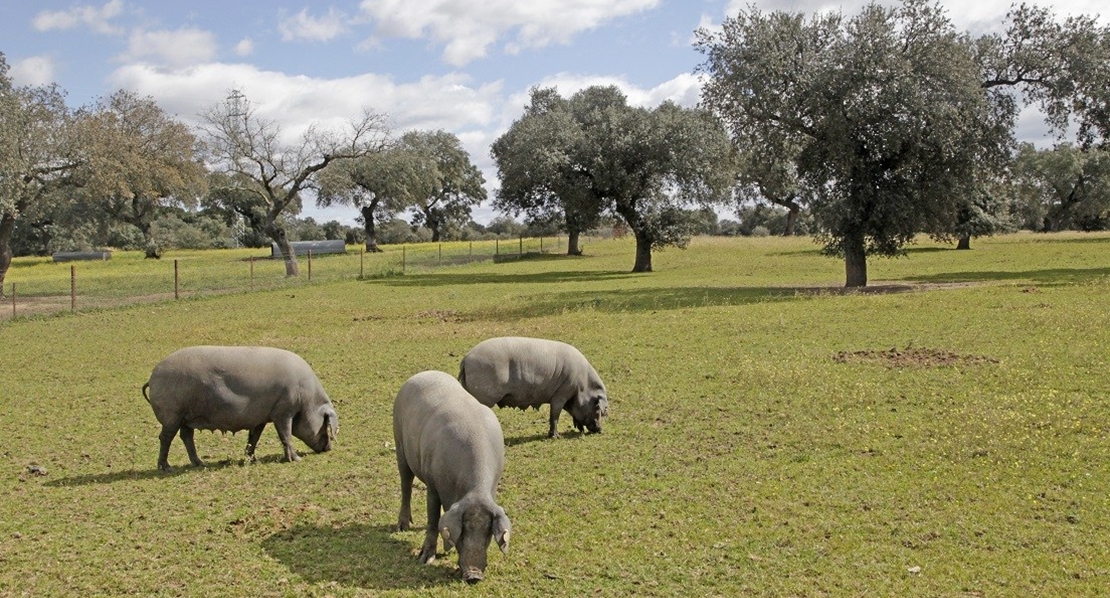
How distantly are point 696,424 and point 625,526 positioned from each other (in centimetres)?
432

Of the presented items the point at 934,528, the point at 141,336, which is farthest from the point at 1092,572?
the point at 141,336

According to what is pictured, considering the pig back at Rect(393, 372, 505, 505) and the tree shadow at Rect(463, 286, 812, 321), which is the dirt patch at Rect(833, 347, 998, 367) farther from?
the pig back at Rect(393, 372, 505, 505)

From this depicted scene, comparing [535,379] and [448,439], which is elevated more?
[448,439]

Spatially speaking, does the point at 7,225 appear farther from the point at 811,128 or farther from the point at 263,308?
the point at 811,128

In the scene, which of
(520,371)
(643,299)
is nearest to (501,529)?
(520,371)

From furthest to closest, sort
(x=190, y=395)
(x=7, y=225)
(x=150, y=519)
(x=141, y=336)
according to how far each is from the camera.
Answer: (x=7, y=225), (x=141, y=336), (x=190, y=395), (x=150, y=519)

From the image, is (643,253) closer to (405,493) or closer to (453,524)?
(405,493)

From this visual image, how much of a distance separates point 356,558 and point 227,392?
3713 mm

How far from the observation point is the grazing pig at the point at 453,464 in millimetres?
7348

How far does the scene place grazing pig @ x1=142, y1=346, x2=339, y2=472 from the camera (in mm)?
10969

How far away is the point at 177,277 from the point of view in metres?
36.5

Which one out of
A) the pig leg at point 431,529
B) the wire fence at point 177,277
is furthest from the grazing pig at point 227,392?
the wire fence at point 177,277

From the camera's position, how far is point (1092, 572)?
7.58m

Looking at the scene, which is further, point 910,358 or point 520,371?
point 910,358
